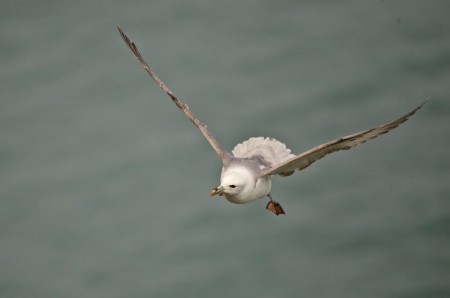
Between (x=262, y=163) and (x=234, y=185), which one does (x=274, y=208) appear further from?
(x=234, y=185)

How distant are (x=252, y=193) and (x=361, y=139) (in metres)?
0.96

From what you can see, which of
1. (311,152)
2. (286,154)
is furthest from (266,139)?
(311,152)

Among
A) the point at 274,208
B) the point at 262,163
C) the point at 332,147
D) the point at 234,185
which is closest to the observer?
the point at 332,147

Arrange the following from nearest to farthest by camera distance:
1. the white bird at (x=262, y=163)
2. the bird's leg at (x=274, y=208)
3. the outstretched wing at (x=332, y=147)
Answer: the outstretched wing at (x=332, y=147) → the white bird at (x=262, y=163) → the bird's leg at (x=274, y=208)

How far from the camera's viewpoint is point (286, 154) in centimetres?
776

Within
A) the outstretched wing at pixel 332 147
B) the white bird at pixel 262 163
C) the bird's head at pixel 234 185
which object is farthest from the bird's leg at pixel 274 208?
the bird's head at pixel 234 185

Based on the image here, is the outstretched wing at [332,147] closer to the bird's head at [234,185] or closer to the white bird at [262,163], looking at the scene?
the white bird at [262,163]

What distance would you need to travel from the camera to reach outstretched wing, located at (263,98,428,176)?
6465mm

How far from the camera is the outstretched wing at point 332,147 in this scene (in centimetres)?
646

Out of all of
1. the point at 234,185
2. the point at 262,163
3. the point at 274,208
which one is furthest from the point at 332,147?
the point at 274,208

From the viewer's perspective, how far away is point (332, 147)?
675cm

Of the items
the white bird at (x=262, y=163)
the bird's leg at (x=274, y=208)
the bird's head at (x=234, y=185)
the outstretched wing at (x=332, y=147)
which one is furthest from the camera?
the bird's leg at (x=274, y=208)

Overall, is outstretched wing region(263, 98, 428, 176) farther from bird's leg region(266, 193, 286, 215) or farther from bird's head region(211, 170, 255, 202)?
bird's leg region(266, 193, 286, 215)

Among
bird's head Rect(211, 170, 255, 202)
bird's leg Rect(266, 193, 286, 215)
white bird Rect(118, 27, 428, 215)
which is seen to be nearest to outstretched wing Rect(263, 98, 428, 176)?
white bird Rect(118, 27, 428, 215)
